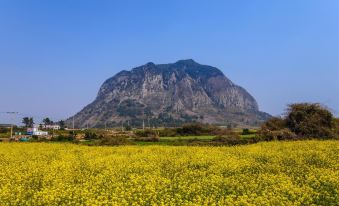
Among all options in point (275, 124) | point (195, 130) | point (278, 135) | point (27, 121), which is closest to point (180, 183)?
point (278, 135)

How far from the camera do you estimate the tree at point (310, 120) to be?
43.4 metres

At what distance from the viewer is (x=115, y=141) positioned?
5047 centimetres

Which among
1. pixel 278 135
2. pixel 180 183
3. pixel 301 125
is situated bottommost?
pixel 180 183

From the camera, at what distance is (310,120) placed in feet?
144

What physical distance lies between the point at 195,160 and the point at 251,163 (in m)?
3.31

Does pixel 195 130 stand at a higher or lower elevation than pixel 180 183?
higher

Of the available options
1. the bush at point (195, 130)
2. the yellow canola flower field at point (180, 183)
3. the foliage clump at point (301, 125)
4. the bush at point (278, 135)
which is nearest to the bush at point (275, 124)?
the foliage clump at point (301, 125)

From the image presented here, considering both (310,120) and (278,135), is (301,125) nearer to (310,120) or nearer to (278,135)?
(310,120)

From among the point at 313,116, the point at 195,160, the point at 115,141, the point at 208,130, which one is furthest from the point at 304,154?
the point at 208,130

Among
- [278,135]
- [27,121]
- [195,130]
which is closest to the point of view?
[278,135]

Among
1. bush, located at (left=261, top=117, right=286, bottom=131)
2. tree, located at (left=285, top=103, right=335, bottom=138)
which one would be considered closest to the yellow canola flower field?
tree, located at (left=285, top=103, right=335, bottom=138)

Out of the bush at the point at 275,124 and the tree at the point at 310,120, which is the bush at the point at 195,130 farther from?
the tree at the point at 310,120

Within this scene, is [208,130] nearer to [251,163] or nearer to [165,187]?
[251,163]

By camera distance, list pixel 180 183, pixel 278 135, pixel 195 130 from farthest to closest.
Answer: pixel 195 130, pixel 278 135, pixel 180 183
